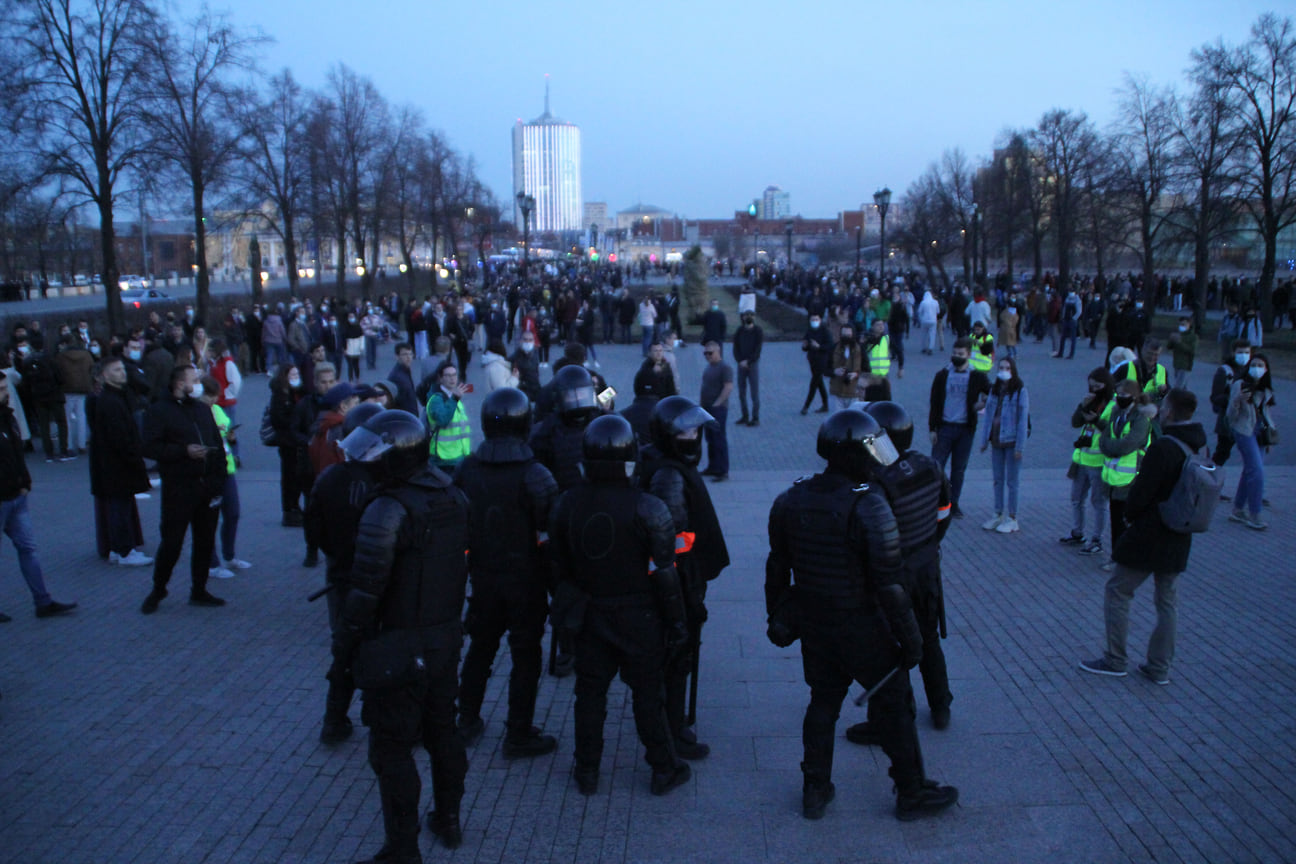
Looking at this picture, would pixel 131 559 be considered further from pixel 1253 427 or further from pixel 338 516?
pixel 1253 427

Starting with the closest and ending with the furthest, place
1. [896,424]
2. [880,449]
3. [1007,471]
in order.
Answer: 1. [880,449]
2. [896,424]
3. [1007,471]

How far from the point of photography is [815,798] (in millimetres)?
4484

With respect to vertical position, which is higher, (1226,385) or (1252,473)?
(1226,385)

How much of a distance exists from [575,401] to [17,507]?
13.6ft

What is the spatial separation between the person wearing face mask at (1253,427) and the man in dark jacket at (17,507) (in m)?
10.1

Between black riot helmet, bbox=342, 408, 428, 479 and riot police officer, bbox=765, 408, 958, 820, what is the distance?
158 cm

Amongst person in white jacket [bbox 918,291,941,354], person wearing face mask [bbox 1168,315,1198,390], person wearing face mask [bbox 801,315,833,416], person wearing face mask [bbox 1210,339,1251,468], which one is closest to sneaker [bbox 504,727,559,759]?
person wearing face mask [bbox 1210,339,1251,468]

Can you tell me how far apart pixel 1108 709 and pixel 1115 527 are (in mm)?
2329

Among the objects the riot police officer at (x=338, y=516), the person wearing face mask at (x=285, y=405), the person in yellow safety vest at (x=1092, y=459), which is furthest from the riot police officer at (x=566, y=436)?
the person in yellow safety vest at (x=1092, y=459)

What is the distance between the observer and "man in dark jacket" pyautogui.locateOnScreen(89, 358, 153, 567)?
8211 mm

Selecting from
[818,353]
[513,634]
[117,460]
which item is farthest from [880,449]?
[818,353]

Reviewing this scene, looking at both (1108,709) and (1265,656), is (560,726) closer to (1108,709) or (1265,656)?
(1108,709)

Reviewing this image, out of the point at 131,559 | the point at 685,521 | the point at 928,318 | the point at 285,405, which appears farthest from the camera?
the point at 928,318

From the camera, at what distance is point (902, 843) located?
4.32 metres
